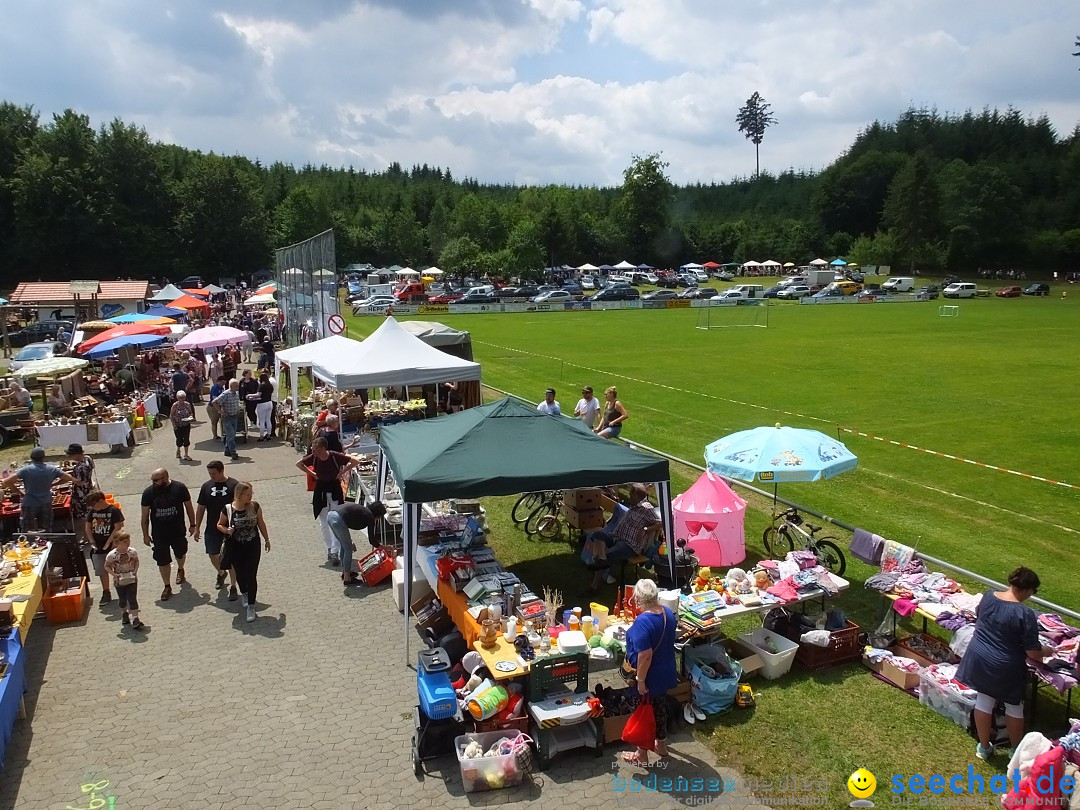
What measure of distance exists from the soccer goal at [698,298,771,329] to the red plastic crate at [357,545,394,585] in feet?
115

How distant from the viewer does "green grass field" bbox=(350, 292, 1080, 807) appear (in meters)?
6.35

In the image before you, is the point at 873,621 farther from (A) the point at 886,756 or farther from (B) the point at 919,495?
(B) the point at 919,495

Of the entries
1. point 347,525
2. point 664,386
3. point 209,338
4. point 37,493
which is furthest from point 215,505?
point 664,386

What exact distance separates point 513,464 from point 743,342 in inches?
1137

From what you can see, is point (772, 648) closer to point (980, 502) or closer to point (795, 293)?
point (980, 502)

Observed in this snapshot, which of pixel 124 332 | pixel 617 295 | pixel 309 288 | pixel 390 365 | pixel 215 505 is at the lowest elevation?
pixel 215 505

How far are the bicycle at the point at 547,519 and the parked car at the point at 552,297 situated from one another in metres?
46.7

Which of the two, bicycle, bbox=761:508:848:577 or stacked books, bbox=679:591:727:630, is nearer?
stacked books, bbox=679:591:727:630

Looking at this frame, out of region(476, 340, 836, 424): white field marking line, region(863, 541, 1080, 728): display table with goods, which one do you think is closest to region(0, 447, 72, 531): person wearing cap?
region(863, 541, 1080, 728): display table with goods

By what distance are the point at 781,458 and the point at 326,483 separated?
20.3ft

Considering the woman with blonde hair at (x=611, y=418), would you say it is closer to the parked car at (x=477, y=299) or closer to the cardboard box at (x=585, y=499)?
the cardboard box at (x=585, y=499)

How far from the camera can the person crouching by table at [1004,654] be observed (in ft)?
18.4

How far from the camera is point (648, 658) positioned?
223 inches

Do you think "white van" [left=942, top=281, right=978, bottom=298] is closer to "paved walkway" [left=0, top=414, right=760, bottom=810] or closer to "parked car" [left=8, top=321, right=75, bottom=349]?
"parked car" [left=8, top=321, right=75, bottom=349]
